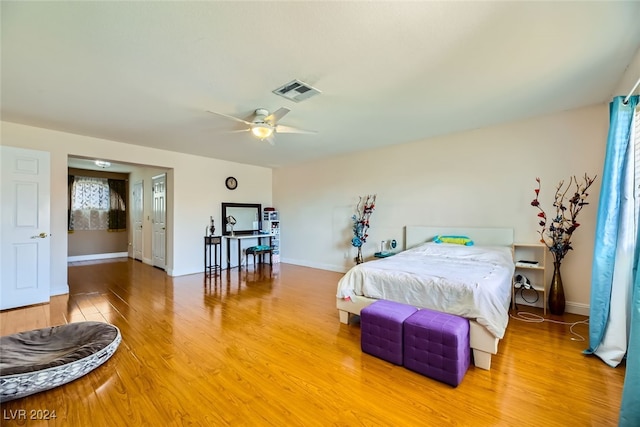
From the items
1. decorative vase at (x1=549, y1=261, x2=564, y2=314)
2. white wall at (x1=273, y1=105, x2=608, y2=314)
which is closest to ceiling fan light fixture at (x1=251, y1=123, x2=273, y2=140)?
white wall at (x1=273, y1=105, x2=608, y2=314)

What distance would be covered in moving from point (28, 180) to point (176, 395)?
3.98m

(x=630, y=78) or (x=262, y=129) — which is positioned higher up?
(x=630, y=78)

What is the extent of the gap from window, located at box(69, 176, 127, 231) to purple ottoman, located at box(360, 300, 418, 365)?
8.64m

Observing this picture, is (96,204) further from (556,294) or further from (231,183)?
(556,294)

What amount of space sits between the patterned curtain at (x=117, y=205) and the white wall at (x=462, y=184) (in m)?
5.60

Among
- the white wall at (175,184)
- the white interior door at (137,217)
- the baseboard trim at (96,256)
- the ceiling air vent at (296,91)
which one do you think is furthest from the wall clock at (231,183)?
the baseboard trim at (96,256)

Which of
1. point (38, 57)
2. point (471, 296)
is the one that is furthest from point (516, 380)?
point (38, 57)

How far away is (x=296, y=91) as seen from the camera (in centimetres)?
282

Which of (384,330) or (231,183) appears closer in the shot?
(384,330)

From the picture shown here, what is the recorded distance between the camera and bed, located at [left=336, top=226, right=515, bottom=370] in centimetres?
227

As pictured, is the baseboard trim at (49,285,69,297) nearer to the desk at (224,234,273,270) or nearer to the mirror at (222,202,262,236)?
the desk at (224,234,273,270)

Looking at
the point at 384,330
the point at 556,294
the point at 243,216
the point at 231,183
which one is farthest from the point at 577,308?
the point at 231,183

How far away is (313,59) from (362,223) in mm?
3689

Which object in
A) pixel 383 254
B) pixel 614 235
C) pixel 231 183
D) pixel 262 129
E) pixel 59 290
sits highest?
pixel 262 129
